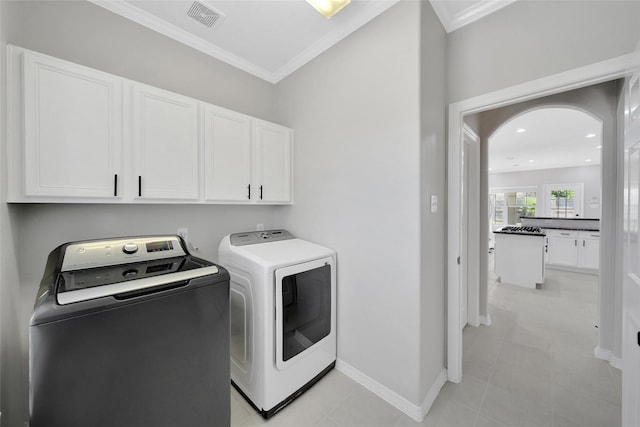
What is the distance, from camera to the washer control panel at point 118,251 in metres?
1.25

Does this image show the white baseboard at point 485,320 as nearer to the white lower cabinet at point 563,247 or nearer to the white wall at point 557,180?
the white lower cabinet at point 563,247

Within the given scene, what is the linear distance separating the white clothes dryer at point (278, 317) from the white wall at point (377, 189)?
0.19 meters

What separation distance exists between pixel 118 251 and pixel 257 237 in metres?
0.93

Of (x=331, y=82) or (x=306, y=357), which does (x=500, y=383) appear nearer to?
(x=306, y=357)

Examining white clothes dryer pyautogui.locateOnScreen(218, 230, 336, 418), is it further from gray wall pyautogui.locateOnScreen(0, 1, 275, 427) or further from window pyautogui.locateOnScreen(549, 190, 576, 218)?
window pyautogui.locateOnScreen(549, 190, 576, 218)

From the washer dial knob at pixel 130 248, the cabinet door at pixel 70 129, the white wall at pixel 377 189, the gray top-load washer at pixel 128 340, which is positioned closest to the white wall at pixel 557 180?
the white wall at pixel 377 189

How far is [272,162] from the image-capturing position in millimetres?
2232

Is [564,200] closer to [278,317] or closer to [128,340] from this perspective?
[278,317]

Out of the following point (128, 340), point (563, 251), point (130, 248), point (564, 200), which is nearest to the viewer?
point (128, 340)

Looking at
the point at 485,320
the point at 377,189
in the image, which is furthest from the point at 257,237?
the point at 485,320

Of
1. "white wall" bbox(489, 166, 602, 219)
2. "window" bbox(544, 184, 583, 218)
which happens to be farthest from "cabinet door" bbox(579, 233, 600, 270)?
"window" bbox(544, 184, 583, 218)

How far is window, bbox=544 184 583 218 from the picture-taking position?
24.7 ft

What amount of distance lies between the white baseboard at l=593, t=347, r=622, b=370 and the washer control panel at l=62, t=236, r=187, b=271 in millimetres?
3579

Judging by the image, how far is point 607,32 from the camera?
1.29m
